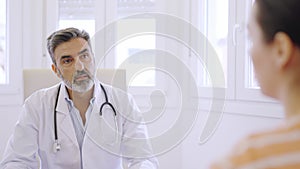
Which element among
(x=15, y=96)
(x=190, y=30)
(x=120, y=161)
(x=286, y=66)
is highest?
(x=190, y=30)

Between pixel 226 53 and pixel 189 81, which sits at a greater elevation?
pixel 226 53

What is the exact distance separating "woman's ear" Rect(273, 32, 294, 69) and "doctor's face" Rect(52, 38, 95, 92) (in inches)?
51.9

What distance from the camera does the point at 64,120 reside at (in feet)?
5.77

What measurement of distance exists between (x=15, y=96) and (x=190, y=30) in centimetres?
131

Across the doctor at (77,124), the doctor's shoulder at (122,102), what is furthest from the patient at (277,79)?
the doctor's shoulder at (122,102)

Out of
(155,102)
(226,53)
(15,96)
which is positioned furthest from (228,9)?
(15,96)

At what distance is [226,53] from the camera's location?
261 centimetres

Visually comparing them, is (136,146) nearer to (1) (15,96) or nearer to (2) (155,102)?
(2) (155,102)

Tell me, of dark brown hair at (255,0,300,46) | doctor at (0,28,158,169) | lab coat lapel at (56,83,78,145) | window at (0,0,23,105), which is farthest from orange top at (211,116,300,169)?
window at (0,0,23,105)

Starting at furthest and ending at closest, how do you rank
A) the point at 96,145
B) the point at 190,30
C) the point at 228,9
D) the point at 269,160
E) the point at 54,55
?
the point at 190,30 → the point at 228,9 → the point at 54,55 → the point at 96,145 → the point at 269,160

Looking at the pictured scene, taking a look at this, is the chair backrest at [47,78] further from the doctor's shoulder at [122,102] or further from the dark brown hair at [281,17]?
the dark brown hair at [281,17]

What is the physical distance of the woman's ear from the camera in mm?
508

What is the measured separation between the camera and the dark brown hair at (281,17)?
1.62ft

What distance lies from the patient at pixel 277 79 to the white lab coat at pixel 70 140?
115 centimetres
